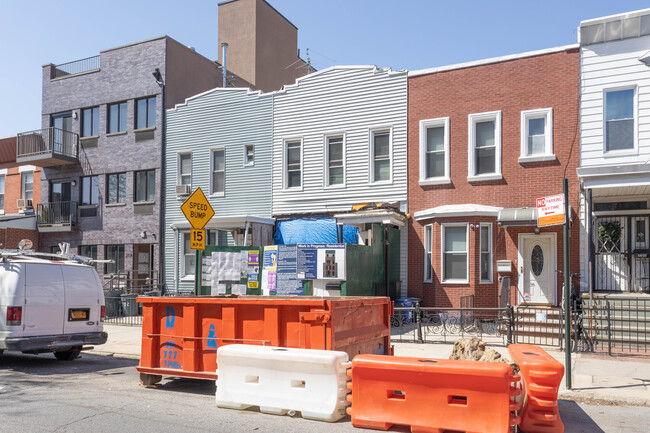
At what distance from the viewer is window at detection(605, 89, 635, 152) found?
15.7m

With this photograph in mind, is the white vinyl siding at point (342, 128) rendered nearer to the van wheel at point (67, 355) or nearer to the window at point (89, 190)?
the window at point (89, 190)

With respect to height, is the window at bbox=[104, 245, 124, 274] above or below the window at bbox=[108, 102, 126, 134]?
below

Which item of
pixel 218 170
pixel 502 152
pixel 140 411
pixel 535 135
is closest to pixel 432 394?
pixel 140 411

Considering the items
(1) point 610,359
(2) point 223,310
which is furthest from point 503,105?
(2) point 223,310

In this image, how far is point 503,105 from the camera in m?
A: 17.3

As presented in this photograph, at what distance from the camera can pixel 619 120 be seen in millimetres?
15812

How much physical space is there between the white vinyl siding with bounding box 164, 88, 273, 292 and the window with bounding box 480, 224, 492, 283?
7808 mm

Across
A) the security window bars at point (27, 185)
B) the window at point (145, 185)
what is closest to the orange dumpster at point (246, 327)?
the window at point (145, 185)

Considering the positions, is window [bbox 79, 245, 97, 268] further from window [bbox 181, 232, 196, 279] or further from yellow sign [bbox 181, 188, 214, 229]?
yellow sign [bbox 181, 188, 214, 229]

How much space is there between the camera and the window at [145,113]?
24.1 m

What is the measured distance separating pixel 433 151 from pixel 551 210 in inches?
373

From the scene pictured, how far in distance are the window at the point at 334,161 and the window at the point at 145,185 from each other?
8.19 metres

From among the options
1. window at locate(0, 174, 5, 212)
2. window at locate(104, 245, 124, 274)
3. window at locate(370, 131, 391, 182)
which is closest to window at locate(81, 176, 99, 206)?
window at locate(104, 245, 124, 274)

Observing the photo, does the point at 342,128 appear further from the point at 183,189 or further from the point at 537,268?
the point at 537,268
